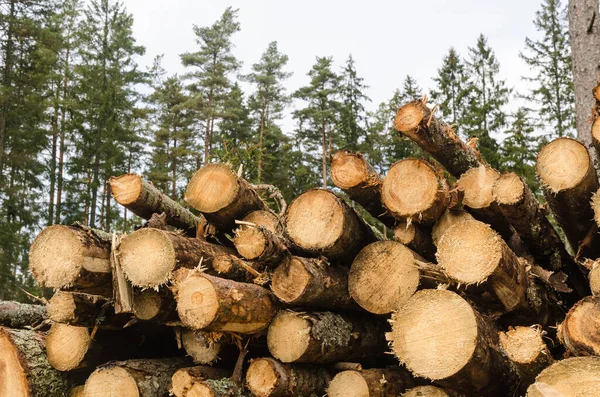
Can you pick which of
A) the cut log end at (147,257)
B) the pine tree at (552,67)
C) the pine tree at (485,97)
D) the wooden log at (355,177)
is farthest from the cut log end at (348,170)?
the pine tree at (552,67)

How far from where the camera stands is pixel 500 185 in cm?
371

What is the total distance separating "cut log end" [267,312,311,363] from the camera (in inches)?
131

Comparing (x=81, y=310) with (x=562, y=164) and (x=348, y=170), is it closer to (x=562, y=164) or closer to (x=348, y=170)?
(x=348, y=170)

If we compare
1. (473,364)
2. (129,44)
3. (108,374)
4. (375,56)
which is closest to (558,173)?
(473,364)

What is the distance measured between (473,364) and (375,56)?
Answer: 96.5ft

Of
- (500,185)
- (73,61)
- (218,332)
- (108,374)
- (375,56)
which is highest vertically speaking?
(375,56)

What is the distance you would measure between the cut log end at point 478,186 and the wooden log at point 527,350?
1.31m

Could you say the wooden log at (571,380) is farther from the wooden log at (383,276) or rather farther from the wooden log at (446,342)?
the wooden log at (383,276)

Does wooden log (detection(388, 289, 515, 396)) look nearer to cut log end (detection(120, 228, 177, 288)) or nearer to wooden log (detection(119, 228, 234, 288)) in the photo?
wooden log (detection(119, 228, 234, 288))

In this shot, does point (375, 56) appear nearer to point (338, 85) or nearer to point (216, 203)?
point (338, 85)

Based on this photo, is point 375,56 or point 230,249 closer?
point 230,249

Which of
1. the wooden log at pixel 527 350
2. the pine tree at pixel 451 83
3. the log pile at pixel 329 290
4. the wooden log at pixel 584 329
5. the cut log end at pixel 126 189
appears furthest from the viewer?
the pine tree at pixel 451 83

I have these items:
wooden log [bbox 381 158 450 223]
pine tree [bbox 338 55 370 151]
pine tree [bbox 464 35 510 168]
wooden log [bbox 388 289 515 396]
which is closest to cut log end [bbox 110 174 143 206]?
wooden log [bbox 381 158 450 223]

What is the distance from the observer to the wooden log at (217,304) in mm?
3062
